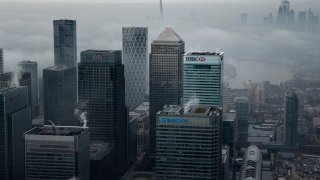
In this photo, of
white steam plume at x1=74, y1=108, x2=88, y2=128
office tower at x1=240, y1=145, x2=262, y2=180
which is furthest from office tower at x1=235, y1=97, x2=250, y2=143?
white steam plume at x1=74, y1=108, x2=88, y2=128

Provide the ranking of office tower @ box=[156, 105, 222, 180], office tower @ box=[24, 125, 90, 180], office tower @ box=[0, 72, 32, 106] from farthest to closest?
office tower @ box=[0, 72, 32, 106], office tower @ box=[24, 125, 90, 180], office tower @ box=[156, 105, 222, 180]

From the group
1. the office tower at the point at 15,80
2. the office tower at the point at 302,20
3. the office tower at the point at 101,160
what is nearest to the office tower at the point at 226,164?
the office tower at the point at 101,160

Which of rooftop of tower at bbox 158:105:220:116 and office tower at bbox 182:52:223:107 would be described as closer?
rooftop of tower at bbox 158:105:220:116

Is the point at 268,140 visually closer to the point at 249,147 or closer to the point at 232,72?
the point at 249,147

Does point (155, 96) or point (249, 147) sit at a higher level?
point (155, 96)

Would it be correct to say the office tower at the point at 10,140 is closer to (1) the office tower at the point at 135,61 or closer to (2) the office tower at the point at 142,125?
(2) the office tower at the point at 142,125

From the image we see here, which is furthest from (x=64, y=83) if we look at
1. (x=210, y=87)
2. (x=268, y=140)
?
(x=268, y=140)

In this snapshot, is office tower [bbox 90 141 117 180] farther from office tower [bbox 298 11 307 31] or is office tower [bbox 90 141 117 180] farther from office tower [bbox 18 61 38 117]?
office tower [bbox 298 11 307 31]
